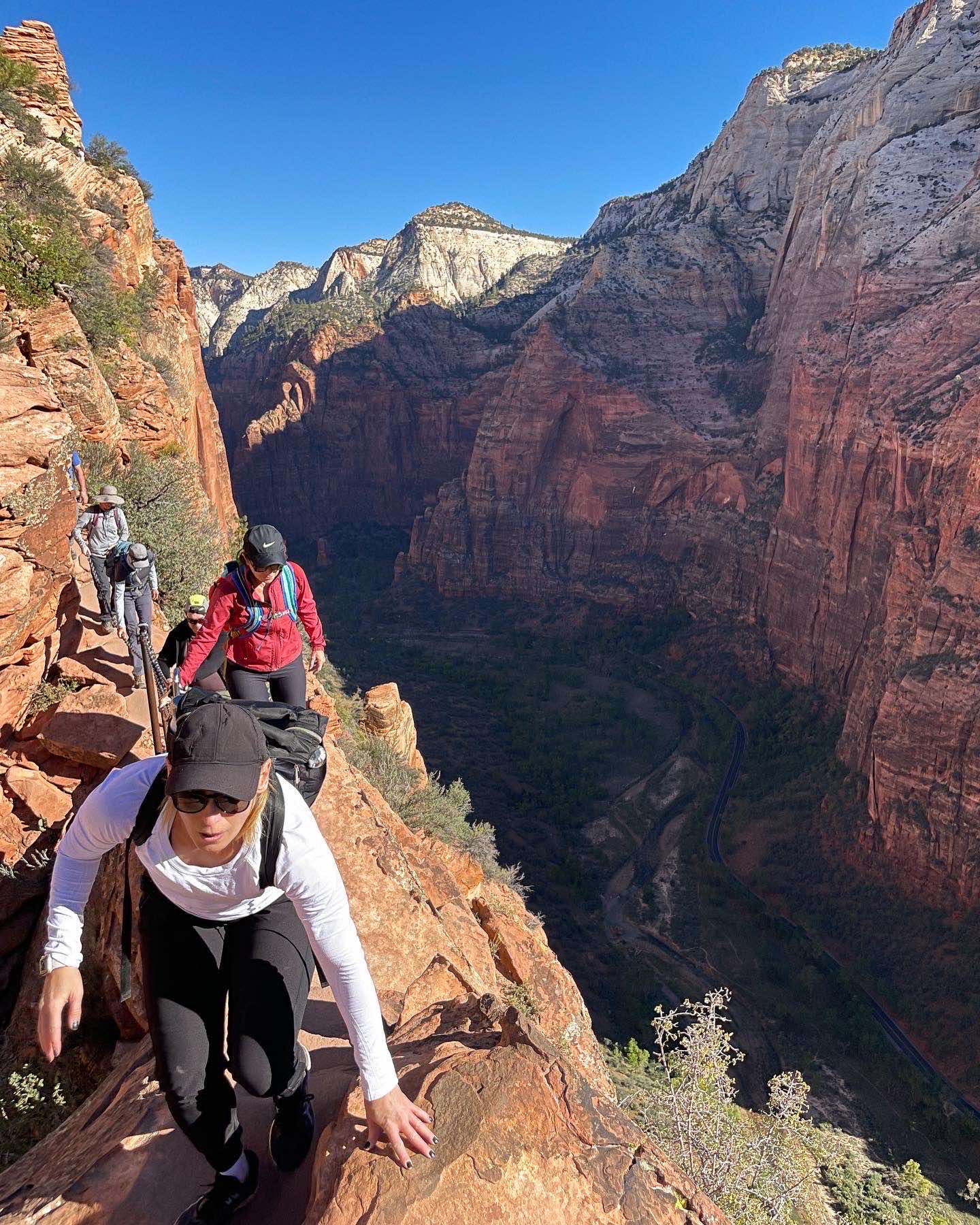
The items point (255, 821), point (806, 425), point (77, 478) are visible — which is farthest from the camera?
point (806, 425)

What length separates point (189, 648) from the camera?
16.0ft

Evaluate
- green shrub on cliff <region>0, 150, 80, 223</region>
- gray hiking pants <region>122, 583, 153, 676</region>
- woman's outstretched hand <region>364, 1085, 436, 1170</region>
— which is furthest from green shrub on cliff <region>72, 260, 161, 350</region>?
woman's outstretched hand <region>364, 1085, 436, 1170</region>

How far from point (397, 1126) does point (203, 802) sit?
1306 millimetres

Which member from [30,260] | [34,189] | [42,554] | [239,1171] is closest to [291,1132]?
[239,1171]

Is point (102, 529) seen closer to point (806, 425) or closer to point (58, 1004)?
point (58, 1004)

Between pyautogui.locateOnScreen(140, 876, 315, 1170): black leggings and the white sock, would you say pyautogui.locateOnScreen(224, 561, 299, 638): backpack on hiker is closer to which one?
pyautogui.locateOnScreen(140, 876, 315, 1170): black leggings

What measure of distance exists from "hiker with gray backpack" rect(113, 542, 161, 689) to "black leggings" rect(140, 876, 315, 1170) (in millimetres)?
5099

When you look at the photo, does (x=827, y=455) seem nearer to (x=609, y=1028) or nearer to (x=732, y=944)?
(x=732, y=944)

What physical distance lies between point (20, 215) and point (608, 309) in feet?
139

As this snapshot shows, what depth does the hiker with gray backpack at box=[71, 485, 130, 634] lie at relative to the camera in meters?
7.23

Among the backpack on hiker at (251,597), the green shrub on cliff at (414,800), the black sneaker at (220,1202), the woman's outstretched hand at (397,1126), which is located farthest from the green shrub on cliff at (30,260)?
the woman's outstretched hand at (397,1126)

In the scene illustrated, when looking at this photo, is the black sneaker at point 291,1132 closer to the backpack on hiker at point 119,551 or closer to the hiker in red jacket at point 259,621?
the hiker in red jacket at point 259,621

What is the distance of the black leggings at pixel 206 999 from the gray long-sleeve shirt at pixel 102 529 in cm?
579

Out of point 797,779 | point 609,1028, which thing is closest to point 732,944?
point 609,1028
